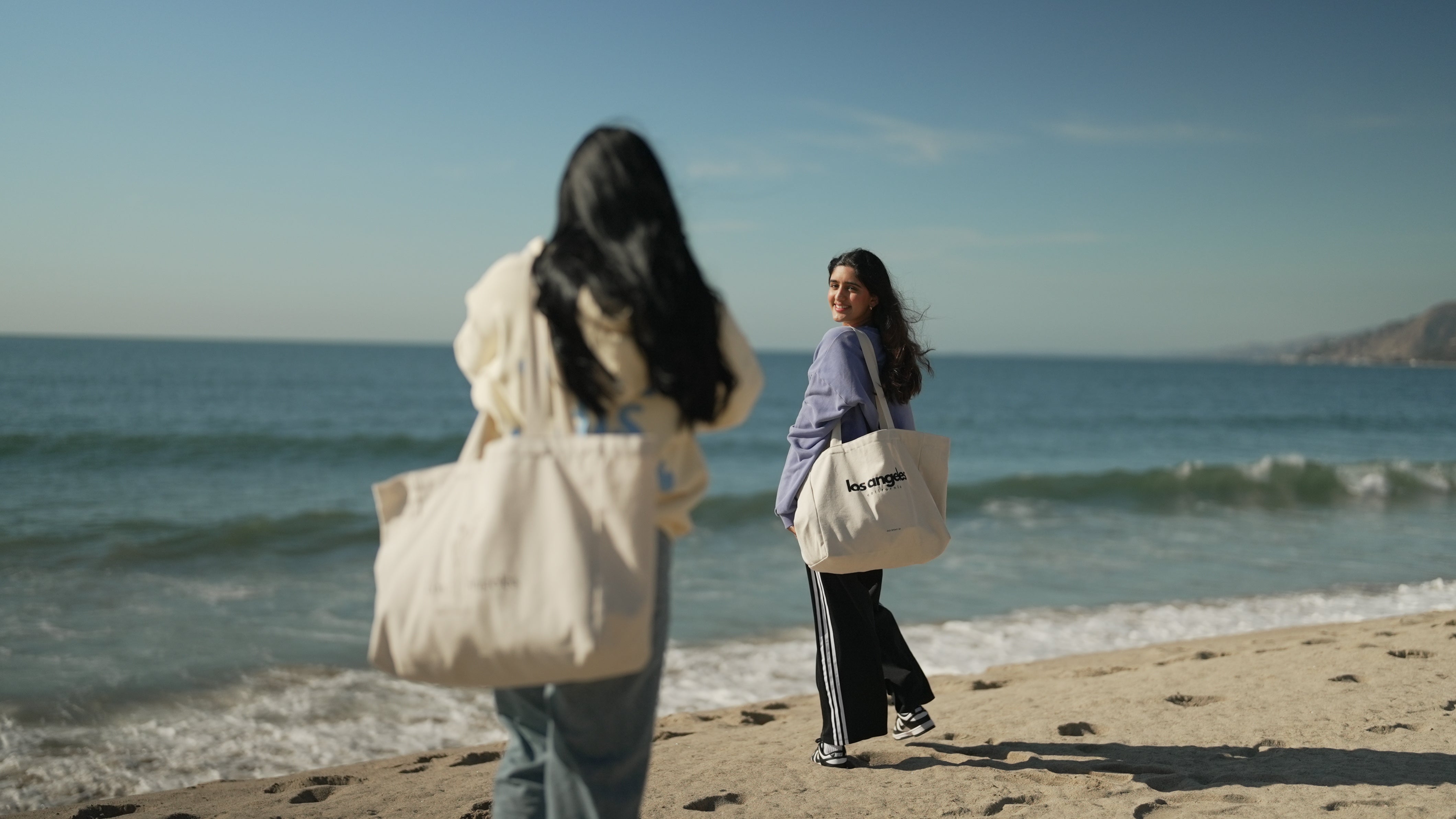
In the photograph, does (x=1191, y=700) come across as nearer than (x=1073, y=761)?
No

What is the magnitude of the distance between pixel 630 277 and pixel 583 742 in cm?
87

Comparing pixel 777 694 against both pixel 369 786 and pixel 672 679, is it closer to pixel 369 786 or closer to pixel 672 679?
pixel 672 679

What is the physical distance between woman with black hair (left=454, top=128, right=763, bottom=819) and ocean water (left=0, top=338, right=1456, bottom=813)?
10.9 feet

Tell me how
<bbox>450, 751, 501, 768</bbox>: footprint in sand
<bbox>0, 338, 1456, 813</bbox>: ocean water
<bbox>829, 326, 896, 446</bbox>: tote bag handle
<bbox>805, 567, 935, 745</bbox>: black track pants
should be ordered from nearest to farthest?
1. <bbox>829, 326, 896, 446</bbox>: tote bag handle
2. <bbox>805, 567, 935, 745</bbox>: black track pants
3. <bbox>450, 751, 501, 768</bbox>: footprint in sand
4. <bbox>0, 338, 1456, 813</bbox>: ocean water

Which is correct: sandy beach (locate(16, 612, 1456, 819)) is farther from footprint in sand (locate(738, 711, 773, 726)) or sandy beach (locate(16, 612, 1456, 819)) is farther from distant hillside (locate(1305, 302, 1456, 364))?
distant hillside (locate(1305, 302, 1456, 364))

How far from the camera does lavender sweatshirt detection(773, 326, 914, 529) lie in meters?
3.19

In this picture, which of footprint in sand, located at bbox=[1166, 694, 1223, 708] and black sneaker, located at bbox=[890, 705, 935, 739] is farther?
footprint in sand, located at bbox=[1166, 694, 1223, 708]

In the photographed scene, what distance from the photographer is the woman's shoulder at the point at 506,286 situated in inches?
65.3

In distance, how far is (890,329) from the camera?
11.2ft

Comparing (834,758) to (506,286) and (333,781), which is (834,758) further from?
(506,286)

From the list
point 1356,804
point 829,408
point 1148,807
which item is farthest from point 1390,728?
point 829,408

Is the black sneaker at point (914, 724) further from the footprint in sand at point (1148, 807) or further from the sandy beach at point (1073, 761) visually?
the footprint in sand at point (1148, 807)

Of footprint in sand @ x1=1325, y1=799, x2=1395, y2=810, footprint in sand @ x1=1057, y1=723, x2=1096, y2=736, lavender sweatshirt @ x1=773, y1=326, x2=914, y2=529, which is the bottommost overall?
footprint in sand @ x1=1057, y1=723, x2=1096, y2=736

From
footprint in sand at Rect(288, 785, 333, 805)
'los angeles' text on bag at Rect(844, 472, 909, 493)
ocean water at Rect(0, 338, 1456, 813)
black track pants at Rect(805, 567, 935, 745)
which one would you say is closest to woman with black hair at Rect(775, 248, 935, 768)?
black track pants at Rect(805, 567, 935, 745)
